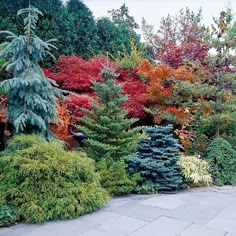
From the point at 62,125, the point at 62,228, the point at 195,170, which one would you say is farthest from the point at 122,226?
the point at 62,125

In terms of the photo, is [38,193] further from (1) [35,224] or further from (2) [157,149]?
(2) [157,149]

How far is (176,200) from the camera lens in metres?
5.11

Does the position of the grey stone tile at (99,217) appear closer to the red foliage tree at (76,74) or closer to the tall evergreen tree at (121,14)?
the red foliage tree at (76,74)

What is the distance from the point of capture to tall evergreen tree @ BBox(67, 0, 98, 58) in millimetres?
9516

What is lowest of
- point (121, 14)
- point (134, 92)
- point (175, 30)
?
point (134, 92)

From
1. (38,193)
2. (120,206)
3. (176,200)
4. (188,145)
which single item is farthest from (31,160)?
(188,145)

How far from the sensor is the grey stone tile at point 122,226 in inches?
145

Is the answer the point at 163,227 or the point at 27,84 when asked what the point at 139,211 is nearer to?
the point at 163,227

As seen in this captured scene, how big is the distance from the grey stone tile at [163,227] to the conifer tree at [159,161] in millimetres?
1509

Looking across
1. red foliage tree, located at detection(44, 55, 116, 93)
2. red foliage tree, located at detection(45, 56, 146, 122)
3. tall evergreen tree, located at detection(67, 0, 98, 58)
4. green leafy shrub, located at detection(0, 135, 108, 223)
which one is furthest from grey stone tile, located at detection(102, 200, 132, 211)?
tall evergreen tree, located at detection(67, 0, 98, 58)

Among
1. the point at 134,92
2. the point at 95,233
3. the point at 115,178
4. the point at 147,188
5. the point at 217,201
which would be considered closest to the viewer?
the point at 95,233

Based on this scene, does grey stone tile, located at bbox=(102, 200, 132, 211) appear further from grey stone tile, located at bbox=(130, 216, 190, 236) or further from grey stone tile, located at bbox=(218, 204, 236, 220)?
grey stone tile, located at bbox=(218, 204, 236, 220)

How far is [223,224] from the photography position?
3.99m

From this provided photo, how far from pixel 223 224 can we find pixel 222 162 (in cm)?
264
